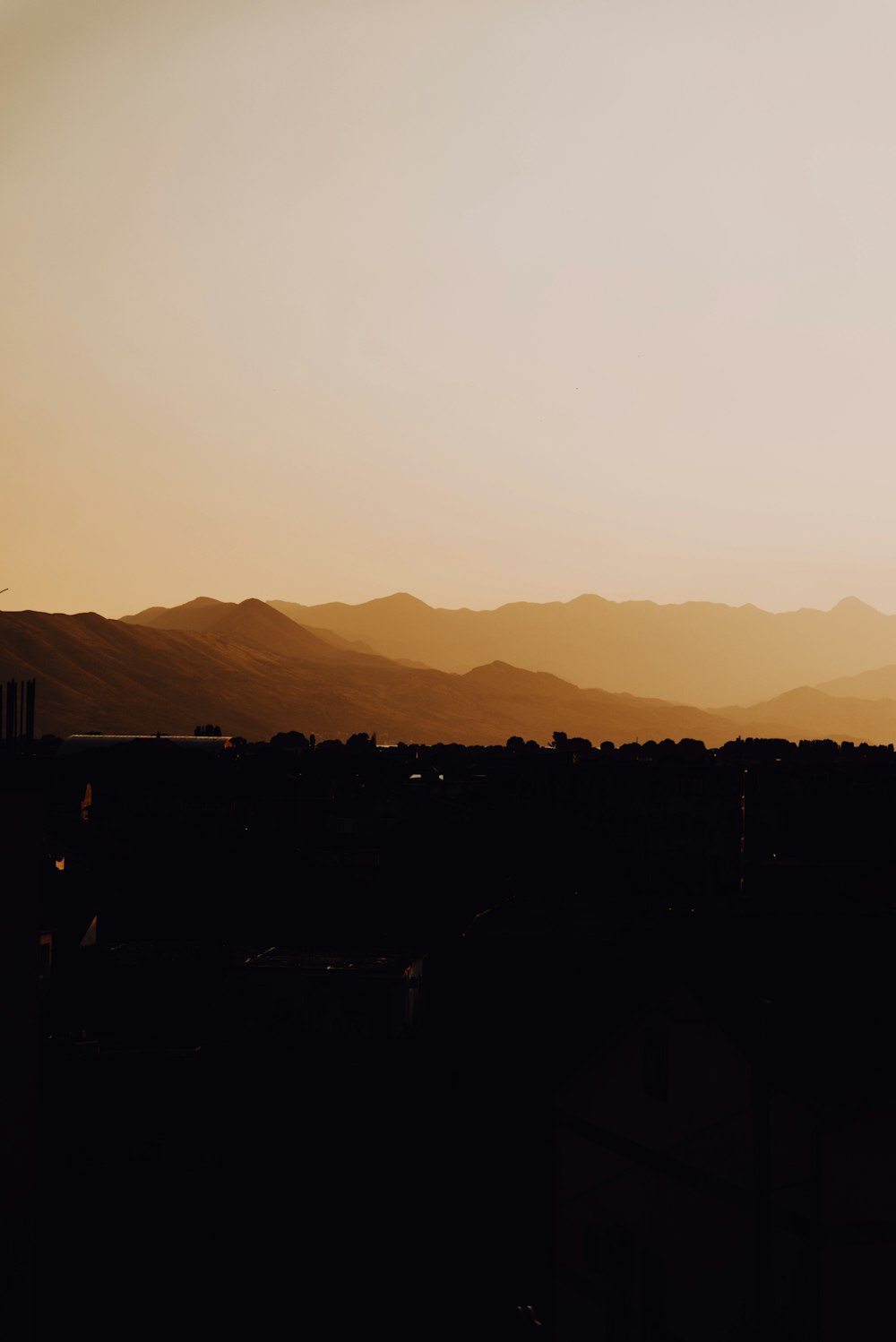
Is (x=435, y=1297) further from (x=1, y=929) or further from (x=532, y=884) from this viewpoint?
(x=532, y=884)

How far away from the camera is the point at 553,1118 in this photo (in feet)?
58.9

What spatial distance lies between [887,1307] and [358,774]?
3130 inches

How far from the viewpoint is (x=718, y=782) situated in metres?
64.8

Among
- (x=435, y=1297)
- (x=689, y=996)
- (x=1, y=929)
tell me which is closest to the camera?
(x=1, y=929)

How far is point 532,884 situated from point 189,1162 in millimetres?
33472

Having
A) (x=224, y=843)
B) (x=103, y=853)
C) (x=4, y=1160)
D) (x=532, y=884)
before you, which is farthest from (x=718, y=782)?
(x=4, y=1160)

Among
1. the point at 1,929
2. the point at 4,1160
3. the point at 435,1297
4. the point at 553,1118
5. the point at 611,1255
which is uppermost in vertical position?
the point at 1,929

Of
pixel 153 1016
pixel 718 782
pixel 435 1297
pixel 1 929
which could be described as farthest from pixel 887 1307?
pixel 718 782

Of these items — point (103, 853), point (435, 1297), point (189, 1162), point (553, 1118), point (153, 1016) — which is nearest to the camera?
point (553, 1118)

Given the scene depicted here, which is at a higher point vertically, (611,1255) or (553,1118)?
(553,1118)

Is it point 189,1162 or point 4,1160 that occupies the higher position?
point 4,1160

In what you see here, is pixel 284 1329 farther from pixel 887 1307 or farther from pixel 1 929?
pixel 1 929

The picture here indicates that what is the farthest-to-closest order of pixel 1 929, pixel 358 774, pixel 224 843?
1. pixel 358 774
2. pixel 224 843
3. pixel 1 929

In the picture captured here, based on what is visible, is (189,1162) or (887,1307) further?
(189,1162)
